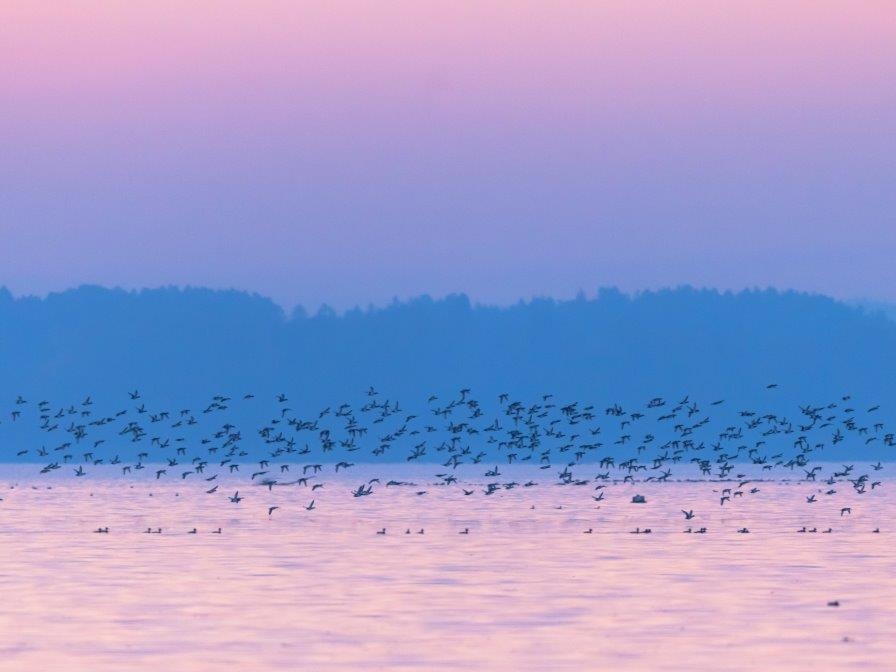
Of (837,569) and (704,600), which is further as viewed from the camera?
(837,569)

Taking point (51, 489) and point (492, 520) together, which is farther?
point (51, 489)

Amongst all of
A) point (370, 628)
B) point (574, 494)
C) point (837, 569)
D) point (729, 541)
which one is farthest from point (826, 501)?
point (370, 628)

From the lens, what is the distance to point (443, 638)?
3481cm

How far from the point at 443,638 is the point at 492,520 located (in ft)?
133

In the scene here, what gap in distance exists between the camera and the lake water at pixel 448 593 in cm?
3288

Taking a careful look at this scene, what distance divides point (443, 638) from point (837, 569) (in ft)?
55.9

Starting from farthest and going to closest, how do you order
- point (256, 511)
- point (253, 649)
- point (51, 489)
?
point (51, 489) < point (256, 511) < point (253, 649)

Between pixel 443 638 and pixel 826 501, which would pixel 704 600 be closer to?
pixel 443 638

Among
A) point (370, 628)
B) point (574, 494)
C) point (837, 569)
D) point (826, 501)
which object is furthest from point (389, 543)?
point (574, 494)

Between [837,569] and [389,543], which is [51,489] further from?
[837,569]

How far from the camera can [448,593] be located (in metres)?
42.9

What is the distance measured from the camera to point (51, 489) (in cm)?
12694

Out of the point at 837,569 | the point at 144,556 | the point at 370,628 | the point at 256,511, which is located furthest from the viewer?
the point at 256,511

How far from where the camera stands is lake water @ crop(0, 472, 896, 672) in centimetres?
3288
